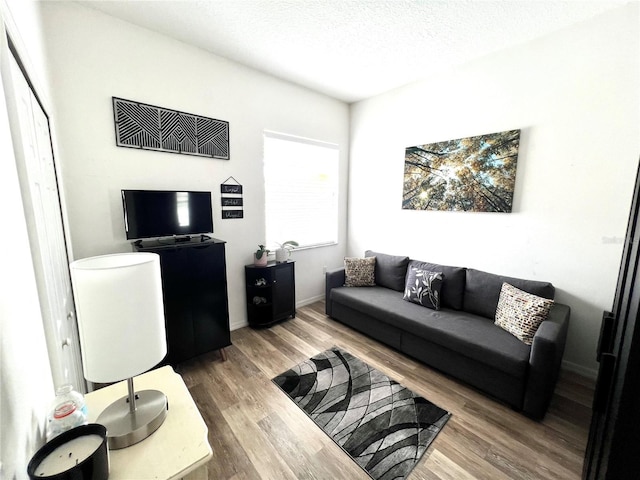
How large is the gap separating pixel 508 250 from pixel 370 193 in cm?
181

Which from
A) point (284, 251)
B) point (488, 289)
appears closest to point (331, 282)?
point (284, 251)

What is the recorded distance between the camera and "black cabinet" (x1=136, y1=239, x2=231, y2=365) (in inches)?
83.4

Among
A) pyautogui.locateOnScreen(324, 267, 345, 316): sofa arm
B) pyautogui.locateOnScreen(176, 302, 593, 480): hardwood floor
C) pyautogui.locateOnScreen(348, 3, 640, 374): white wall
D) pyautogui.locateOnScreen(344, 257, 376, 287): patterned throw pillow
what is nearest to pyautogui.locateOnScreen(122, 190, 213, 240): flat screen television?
pyautogui.locateOnScreen(176, 302, 593, 480): hardwood floor

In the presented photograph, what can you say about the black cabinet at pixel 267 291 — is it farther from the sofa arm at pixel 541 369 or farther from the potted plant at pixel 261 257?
the sofa arm at pixel 541 369

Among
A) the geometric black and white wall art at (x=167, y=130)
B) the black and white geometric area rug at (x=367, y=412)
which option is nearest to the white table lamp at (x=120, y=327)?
the black and white geometric area rug at (x=367, y=412)

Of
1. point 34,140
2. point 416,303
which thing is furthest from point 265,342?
point 34,140

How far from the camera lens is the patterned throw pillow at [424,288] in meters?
2.63

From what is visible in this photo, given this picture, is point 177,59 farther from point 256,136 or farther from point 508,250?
point 508,250

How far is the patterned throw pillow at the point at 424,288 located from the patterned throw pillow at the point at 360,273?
548mm

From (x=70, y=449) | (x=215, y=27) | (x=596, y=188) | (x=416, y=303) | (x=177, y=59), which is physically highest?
→ (x=215, y=27)

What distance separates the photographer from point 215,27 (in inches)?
85.4

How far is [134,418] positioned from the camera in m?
0.90

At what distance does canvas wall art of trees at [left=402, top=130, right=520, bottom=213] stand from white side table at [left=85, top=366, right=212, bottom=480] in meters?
2.91

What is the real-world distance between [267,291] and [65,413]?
2337 millimetres
